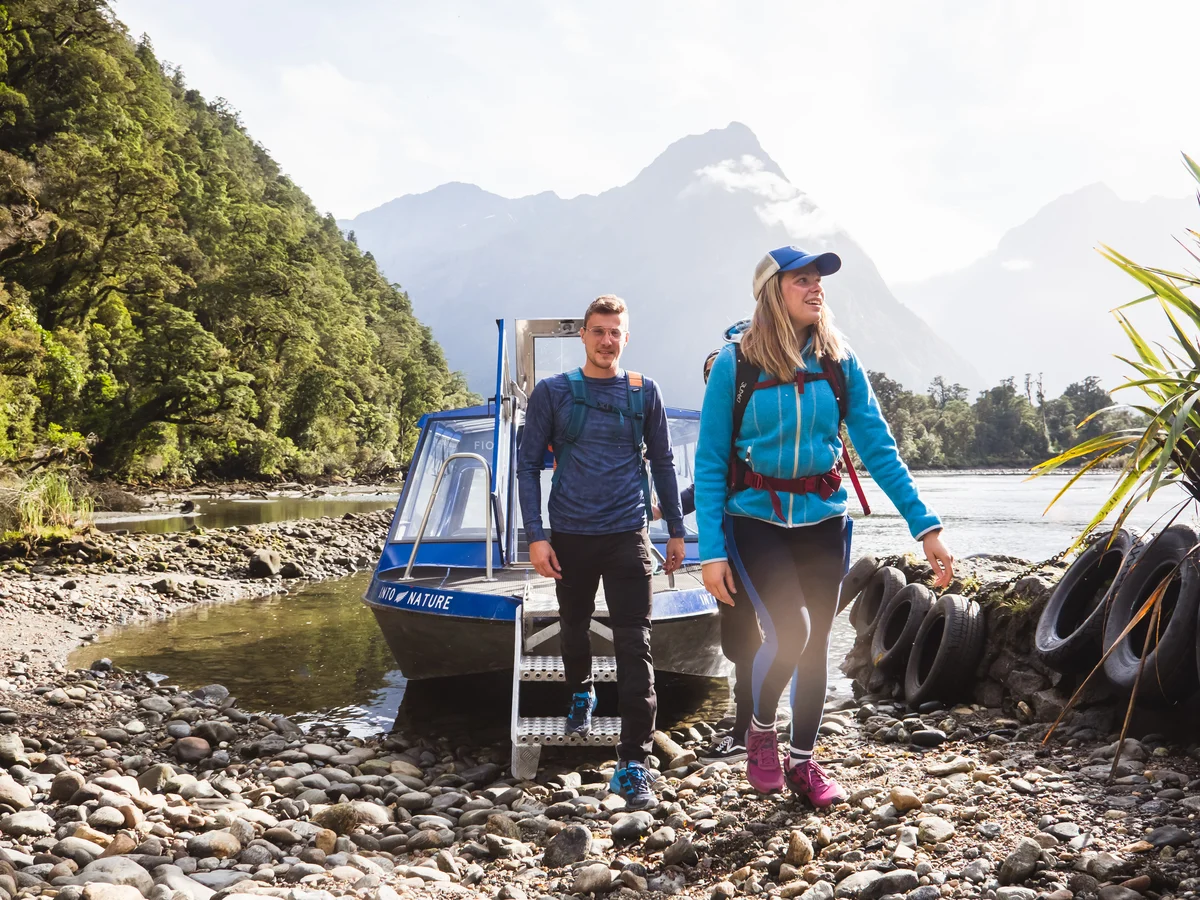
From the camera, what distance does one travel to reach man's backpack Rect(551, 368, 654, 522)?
4648mm

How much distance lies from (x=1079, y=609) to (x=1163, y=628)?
100 cm

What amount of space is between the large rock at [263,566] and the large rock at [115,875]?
13.4m

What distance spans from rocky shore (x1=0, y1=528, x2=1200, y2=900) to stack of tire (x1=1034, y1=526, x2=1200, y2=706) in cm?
37

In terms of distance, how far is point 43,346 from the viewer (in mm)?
29188

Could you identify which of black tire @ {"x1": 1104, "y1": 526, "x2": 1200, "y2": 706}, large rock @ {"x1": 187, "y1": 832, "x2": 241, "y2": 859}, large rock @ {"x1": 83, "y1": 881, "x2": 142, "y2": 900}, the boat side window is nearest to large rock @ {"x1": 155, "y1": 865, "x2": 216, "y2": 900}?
large rock @ {"x1": 83, "y1": 881, "x2": 142, "y2": 900}

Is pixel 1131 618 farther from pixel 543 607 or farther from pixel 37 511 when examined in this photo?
pixel 37 511

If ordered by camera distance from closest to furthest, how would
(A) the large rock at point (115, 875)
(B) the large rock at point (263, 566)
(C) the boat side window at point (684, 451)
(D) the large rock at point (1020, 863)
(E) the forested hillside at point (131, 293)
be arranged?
(D) the large rock at point (1020, 863) → (A) the large rock at point (115, 875) → (C) the boat side window at point (684, 451) → (B) the large rock at point (263, 566) → (E) the forested hillside at point (131, 293)

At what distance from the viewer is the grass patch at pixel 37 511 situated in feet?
48.4

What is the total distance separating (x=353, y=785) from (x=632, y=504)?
7.93 ft

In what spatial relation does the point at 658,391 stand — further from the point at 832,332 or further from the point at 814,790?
the point at 814,790

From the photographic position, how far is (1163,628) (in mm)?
4891

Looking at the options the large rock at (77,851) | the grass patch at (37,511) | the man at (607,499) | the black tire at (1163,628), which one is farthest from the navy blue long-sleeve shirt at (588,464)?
the grass patch at (37,511)

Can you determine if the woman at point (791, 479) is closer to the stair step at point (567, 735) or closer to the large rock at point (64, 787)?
the stair step at point (567, 735)

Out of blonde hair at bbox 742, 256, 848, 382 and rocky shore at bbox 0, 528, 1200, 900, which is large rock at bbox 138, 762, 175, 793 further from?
blonde hair at bbox 742, 256, 848, 382
